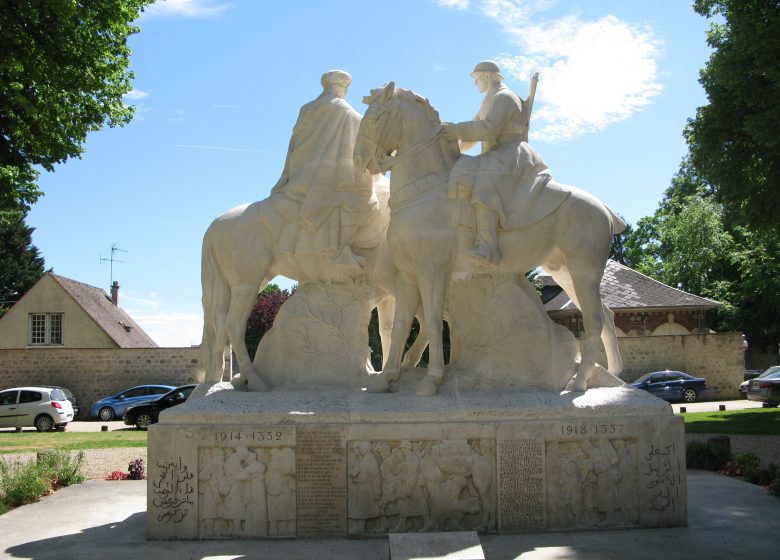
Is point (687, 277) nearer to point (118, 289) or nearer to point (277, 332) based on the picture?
point (118, 289)

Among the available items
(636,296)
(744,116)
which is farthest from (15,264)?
(744,116)

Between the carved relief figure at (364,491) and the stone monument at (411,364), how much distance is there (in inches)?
0.6

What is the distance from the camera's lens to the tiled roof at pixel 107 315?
30234 millimetres

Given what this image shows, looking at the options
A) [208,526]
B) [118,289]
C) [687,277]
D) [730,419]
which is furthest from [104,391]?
[687,277]

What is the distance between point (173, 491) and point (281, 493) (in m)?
0.91

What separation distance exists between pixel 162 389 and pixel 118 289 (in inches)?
685

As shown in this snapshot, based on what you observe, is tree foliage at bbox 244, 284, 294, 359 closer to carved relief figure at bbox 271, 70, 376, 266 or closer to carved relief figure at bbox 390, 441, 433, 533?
carved relief figure at bbox 271, 70, 376, 266

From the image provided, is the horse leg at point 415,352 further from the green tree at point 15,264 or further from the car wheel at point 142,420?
the green tree at point 15,264

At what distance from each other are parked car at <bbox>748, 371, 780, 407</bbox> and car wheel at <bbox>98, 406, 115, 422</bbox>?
62.1 feet

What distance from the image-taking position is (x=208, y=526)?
650 centimetres

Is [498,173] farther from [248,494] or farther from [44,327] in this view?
[44,327]

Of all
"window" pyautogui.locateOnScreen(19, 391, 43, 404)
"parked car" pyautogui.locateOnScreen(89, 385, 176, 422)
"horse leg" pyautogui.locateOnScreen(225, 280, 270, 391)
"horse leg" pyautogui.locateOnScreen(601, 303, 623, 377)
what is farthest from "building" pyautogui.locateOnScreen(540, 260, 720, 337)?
"horse leg" pyautogui.locateOnScreen(225, 280, 270, 391)

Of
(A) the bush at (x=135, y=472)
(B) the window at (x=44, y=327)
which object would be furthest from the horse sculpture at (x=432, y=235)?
(B) the window at (x=44, y=327)

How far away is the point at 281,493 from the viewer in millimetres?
6477
